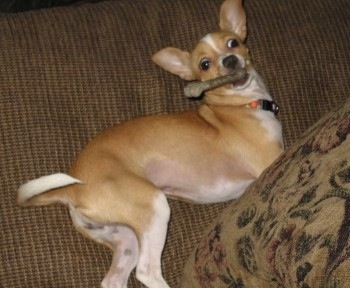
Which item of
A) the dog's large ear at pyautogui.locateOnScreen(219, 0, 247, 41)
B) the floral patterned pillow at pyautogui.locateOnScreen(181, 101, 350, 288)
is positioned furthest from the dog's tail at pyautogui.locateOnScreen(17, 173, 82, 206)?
the dog's large ear at pyautogui.locateOnScreen(219, 0, 247, 41)

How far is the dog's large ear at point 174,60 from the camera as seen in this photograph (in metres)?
2.57

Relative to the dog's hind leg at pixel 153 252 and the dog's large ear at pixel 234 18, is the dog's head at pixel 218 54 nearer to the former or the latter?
the dog's large ear at pixel 234 18

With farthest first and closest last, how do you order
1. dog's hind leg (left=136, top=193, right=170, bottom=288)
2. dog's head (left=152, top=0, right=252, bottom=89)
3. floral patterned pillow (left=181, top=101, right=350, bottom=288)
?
dog's head (left=152, top=0, right=252, bottom=89) → dog's hind leg (left=136, top=193, right=170, bottom=288) → floral patterned pillow (left=181, top=101, right=350, bottom=288)

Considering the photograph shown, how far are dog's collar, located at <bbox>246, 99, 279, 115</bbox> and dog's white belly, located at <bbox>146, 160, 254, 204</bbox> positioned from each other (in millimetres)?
288

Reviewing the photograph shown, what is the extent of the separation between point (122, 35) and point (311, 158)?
1355mm

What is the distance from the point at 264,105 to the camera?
8.64 feet

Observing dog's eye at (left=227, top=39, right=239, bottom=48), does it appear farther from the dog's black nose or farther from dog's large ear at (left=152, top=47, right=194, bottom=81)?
dog's large ear at (left=152, top=47, right=194, bottom=81)

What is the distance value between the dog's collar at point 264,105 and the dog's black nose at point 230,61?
189 millimetres

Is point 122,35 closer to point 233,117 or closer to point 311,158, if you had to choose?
point 233,117

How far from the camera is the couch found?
2.28 m

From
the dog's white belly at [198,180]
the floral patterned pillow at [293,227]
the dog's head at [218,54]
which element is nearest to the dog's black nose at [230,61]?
the dog's head at [218,54]

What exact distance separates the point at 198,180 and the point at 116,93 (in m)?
0.52

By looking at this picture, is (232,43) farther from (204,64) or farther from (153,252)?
(153,252)

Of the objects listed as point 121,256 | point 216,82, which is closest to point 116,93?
point 216,82
